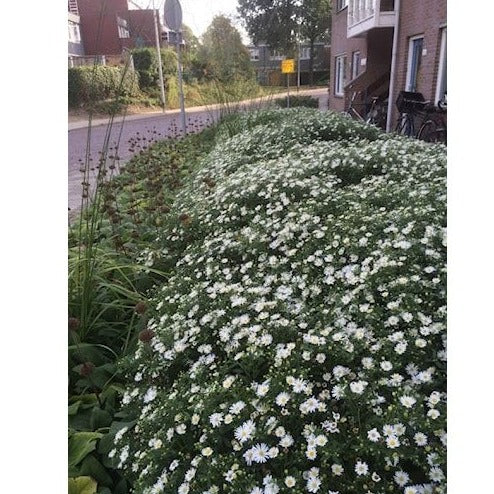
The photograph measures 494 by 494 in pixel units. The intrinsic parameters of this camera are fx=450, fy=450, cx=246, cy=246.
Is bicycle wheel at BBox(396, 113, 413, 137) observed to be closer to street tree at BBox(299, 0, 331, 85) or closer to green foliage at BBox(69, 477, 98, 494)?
street tree at BBox(299, 0, 331, 85)

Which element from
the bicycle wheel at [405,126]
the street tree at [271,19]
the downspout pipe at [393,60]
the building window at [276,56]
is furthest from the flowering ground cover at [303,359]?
the building window at [276,56]

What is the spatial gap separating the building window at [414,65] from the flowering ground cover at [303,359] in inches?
55.2

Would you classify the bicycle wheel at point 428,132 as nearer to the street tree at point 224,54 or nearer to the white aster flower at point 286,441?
the street tree at point 224,54

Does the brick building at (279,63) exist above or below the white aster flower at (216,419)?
above

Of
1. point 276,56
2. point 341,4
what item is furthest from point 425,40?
point 276,56

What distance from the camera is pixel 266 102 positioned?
249 inches

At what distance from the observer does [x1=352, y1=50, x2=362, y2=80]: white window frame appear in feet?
12.5

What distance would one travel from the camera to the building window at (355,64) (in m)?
3.81

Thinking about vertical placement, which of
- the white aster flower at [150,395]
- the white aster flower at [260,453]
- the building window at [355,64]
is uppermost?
the building window at [355,64]

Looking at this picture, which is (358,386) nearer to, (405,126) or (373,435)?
(373,435)
